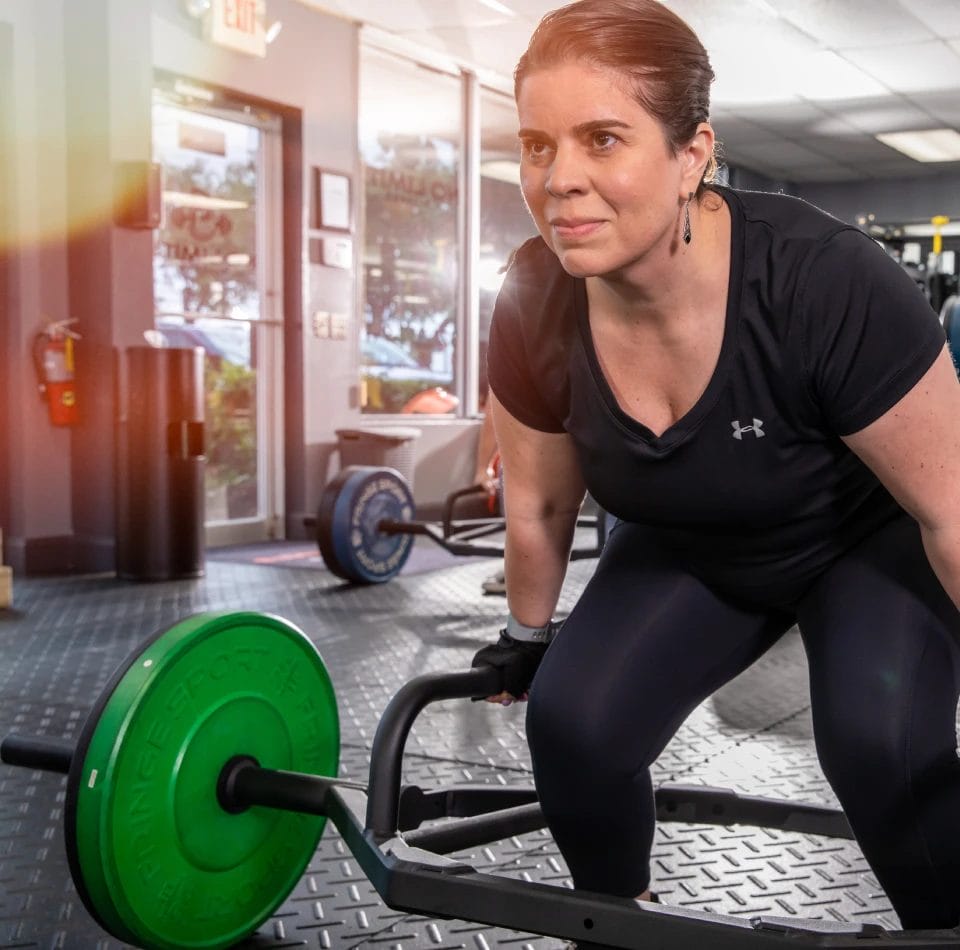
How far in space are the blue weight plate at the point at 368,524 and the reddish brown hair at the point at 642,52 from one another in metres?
3.59

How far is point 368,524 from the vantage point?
481 cm

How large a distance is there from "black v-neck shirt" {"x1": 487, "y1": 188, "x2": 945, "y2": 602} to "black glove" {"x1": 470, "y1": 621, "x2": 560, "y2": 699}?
229mm

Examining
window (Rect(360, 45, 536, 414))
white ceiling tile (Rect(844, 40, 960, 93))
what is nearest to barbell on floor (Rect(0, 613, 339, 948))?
window (Rect(360, 45, 536, 414))

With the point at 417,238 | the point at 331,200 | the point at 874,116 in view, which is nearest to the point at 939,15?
the point at 874,116

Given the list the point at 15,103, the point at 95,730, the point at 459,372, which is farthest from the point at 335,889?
the point at 459,372

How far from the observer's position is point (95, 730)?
154cm

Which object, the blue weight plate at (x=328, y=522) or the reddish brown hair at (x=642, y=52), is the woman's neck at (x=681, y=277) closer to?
the reddish brown hair at (x=642, y=52)

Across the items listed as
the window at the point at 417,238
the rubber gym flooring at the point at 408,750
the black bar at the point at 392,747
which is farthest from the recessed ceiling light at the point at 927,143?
the black bar at the point at 392,747

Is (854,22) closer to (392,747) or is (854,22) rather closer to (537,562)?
(537,562)

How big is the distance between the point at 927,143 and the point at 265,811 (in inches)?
413

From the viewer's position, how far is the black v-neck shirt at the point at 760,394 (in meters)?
1.19

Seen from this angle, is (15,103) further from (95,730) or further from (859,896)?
(859,896)

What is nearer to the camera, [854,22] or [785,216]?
[785,216]

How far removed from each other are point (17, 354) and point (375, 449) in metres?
1.98
